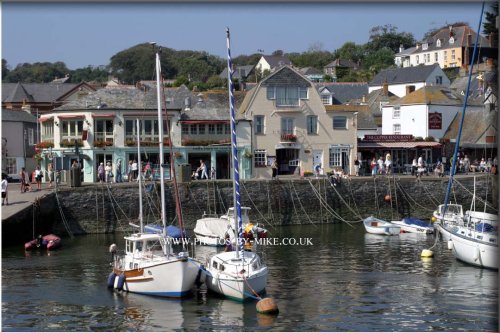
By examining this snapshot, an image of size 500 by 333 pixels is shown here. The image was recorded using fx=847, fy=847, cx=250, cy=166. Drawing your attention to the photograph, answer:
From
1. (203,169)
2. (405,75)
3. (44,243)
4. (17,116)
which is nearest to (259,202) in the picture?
(203,169)

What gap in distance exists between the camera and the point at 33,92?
99688mm

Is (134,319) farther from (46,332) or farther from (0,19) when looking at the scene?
(0,19)

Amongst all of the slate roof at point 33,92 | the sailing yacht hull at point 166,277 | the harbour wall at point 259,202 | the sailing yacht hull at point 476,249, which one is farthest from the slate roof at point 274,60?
the sailing yacht hull at point 166,277

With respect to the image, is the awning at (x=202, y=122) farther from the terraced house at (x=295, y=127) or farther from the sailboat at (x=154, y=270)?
the sailboat at (x=154, y=270)

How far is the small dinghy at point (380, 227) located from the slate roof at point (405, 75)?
54.7 m

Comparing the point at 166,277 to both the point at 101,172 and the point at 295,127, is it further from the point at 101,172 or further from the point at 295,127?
the point at 295,127

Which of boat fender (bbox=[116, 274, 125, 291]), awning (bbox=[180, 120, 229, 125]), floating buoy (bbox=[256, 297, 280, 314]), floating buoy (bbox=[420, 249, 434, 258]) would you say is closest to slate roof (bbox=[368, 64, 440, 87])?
awning (bbox=[180, 120, 229, 125])

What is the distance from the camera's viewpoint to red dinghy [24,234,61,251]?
47.0 metres

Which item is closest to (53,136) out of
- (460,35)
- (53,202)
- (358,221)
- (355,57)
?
(53,202)

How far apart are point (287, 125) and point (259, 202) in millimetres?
11264

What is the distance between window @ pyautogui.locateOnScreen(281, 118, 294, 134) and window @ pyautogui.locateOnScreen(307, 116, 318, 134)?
136 centimetres

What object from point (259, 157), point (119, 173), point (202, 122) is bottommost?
point (119, 173)

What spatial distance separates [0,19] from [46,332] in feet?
44.1

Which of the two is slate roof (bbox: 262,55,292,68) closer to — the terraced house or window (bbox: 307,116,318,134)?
the terraced house
